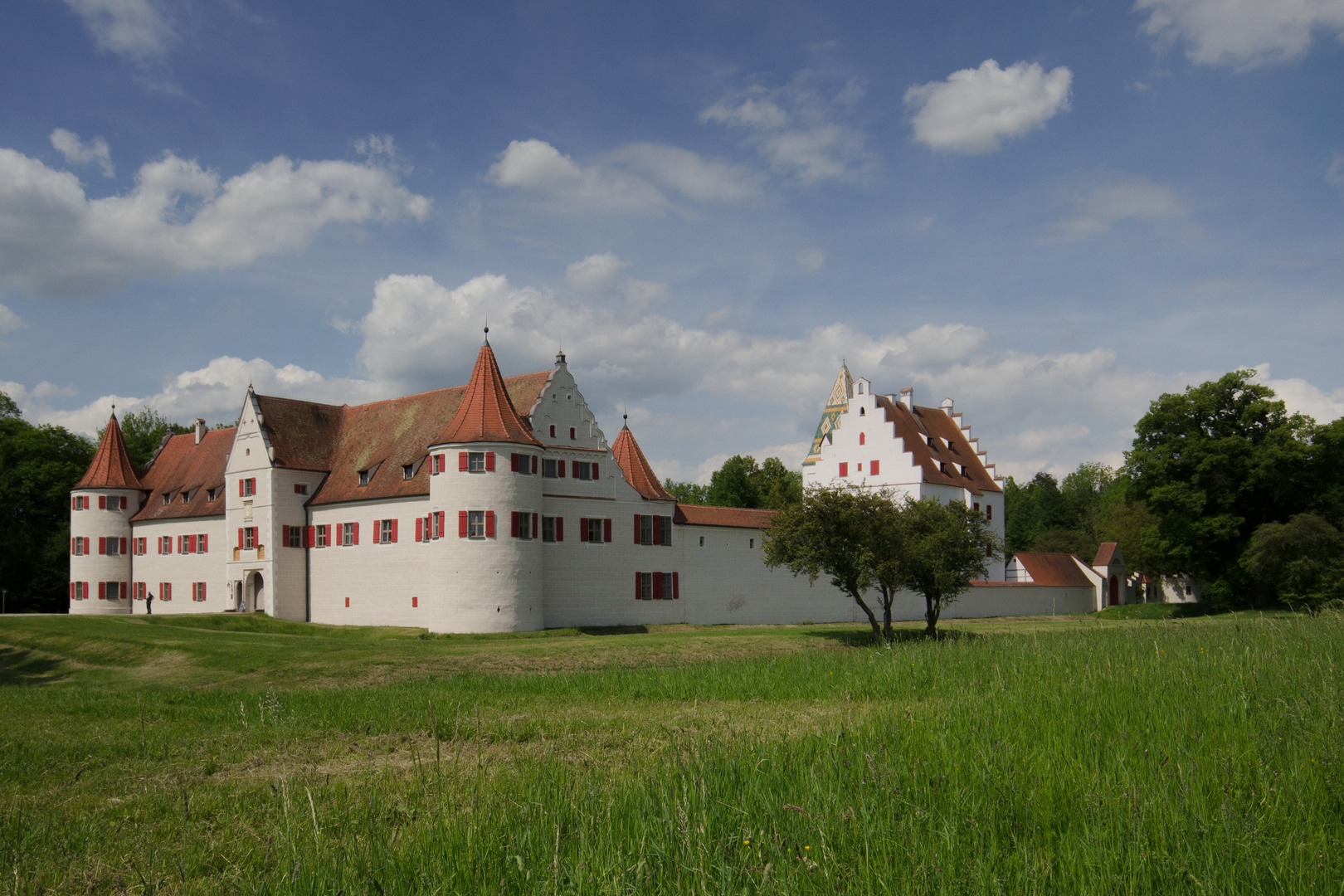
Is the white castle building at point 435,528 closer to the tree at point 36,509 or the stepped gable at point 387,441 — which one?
the stepped gable at point 387,441

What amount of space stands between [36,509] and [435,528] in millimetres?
41212

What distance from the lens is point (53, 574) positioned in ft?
199

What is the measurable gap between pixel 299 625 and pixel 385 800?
38.7 meters

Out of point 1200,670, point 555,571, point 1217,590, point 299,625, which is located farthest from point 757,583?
point 1200,670

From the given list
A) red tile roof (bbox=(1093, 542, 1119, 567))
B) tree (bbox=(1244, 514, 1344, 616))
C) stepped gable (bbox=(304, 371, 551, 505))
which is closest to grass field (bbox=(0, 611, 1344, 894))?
stepped gable (bbox=(304, 371, 551, 505))

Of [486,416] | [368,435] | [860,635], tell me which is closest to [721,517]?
[860,635]

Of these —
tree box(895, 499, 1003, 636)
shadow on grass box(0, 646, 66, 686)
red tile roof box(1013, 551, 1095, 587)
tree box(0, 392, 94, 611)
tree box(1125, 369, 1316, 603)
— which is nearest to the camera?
shadow on grass box(0, 646, 66, 686)

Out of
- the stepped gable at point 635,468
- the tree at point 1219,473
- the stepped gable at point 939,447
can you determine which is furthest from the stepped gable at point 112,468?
the tree at point 1219,473

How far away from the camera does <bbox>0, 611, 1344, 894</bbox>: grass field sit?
500 centimetres

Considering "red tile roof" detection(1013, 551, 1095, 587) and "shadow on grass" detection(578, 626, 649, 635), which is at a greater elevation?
"red tile roof" detection(1013, 551, 1095, 587)

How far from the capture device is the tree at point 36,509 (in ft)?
194

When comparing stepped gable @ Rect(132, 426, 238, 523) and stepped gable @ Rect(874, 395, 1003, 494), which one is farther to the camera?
stepped gable @ Rect(874, 395, 1003, 494)

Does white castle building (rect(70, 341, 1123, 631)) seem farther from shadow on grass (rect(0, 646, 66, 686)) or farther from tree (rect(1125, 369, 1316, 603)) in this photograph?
shadow on grass (rect(0, 646, 66, 686))

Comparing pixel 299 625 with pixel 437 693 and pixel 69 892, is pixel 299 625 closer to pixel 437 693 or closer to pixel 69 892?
pixel 437 693
